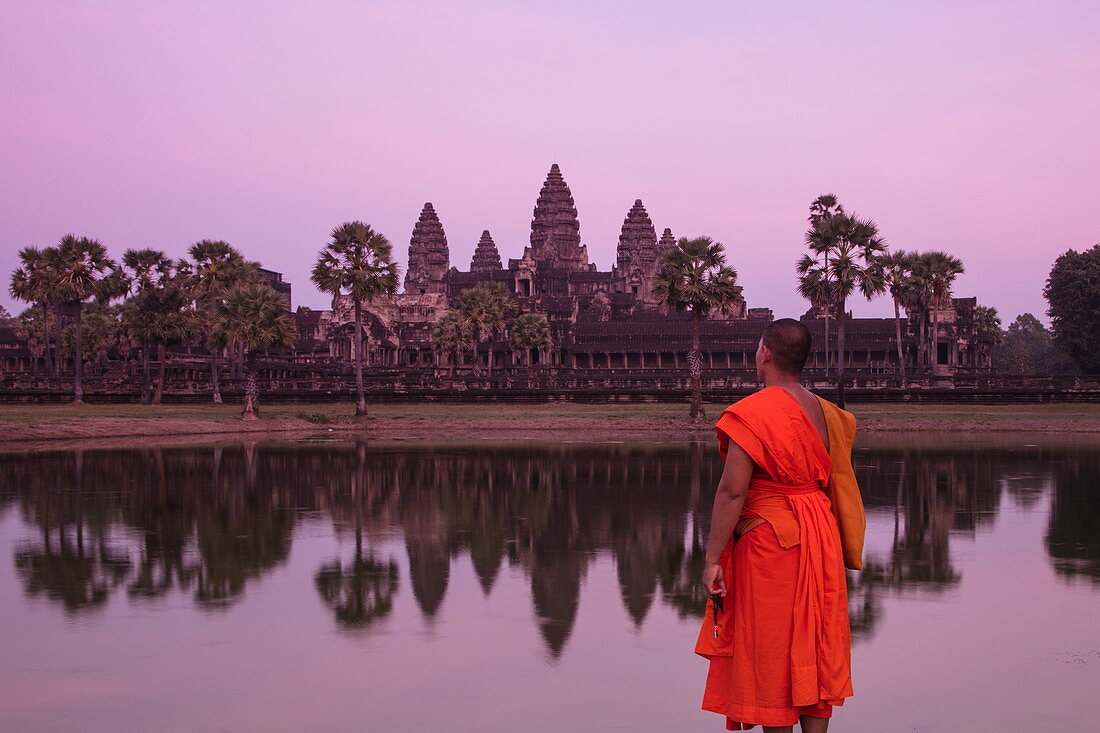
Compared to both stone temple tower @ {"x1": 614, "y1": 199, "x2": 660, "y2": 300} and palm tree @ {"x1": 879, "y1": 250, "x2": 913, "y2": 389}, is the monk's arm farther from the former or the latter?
stone temple tower @ {"x1": 614, "y1": 199, "x2": 660, "y2": 300}

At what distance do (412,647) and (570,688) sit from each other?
1603 millimetres

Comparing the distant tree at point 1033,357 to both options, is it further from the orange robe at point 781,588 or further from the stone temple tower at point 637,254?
the orange robe at point 781,588

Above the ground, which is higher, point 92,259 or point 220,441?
point 92,259

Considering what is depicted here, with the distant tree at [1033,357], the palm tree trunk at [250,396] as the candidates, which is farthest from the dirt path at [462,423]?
the distant tree at [1033,357]

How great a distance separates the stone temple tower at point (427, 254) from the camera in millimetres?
135000

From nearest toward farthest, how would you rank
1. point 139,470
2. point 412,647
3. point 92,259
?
point 412,647
point 139,470
point 92,259

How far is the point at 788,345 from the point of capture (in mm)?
5672

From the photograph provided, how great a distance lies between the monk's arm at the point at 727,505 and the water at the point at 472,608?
6.50 feet

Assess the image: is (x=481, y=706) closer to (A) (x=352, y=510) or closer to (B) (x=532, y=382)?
(A) (x=352, y=510)

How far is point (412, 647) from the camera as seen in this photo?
8922 millimetres

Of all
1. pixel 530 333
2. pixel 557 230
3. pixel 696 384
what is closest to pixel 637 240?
pixel 557 230

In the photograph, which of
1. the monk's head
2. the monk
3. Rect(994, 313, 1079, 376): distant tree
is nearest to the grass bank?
the monk's head

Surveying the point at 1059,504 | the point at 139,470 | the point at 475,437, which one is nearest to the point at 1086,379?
the point at 475,437

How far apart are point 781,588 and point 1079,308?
77.8 m
